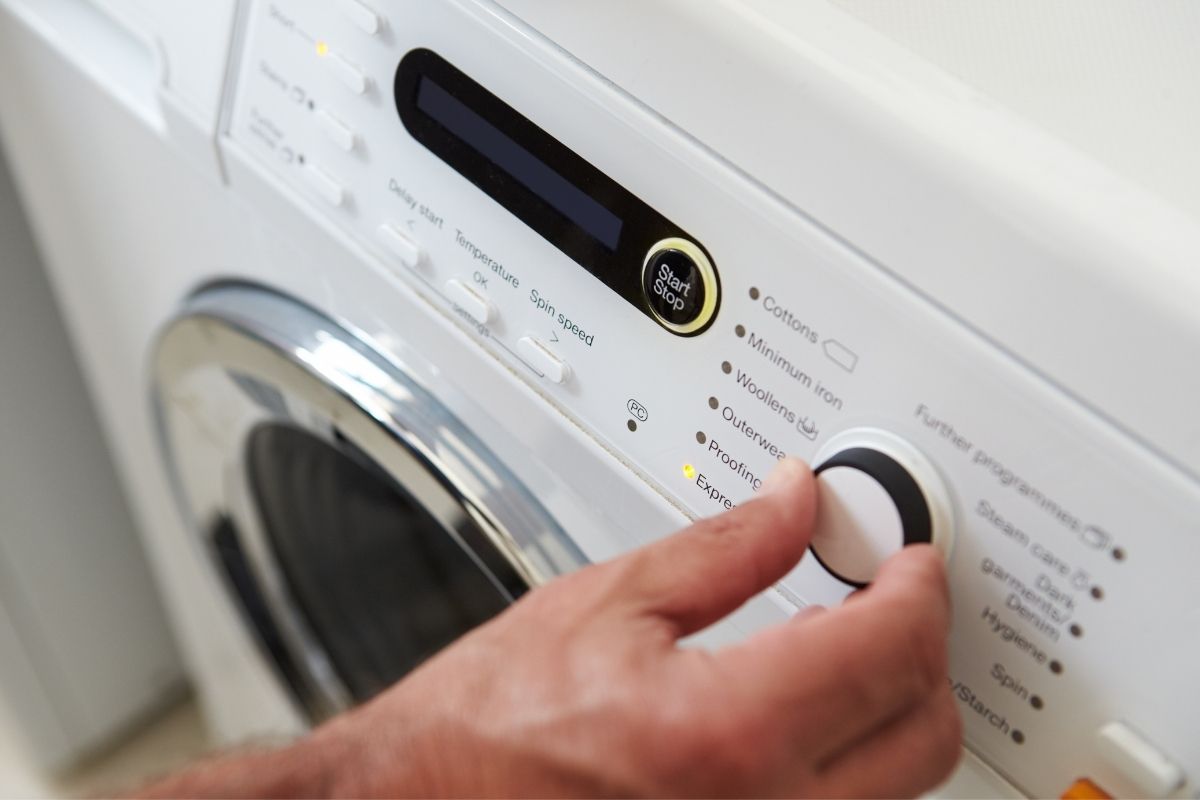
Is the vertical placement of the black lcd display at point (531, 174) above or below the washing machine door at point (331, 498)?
above

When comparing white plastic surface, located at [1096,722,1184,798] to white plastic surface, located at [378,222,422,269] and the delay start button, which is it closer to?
the delay start button

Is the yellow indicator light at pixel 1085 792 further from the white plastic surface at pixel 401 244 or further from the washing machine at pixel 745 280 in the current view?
the white plastic surface at pixel 401 244

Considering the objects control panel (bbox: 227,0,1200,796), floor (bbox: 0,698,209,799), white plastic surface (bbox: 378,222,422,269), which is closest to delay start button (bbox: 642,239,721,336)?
control panel (bbox: 227,0,1200,796)

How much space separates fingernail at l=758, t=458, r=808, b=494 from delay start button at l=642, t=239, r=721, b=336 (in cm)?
5

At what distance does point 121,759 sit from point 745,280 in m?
1.01

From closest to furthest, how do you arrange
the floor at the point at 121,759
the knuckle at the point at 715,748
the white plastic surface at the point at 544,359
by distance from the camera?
the knuckle at the point at 715,748 → the white plastic surface at the point at 544,359 → the floor at the point at 121,759

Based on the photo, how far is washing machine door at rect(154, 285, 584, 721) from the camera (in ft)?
1.52

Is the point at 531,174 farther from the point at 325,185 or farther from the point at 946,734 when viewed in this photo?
the point at 946,734

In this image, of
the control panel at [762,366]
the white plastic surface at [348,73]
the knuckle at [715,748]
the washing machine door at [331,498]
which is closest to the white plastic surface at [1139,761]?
the control panel at [762,366]

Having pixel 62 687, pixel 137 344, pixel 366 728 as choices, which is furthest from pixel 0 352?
pixel 366 728

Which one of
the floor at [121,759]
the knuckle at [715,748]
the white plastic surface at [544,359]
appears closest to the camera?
the knuckle at [715,748]

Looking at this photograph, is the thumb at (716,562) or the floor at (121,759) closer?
the thumb at (716,562)

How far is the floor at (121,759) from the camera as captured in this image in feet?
3.46

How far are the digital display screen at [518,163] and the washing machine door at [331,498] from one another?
0.41ft
